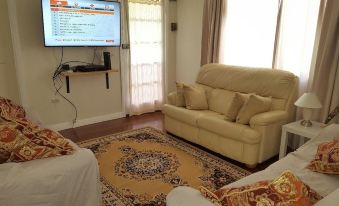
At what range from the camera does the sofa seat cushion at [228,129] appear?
2.70m

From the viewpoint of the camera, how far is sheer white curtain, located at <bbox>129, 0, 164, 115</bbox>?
4387mm

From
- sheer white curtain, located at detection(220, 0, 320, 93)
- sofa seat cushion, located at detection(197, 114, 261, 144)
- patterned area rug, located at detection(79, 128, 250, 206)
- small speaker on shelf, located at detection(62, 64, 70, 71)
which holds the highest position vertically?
sheer white curtain, located at detection(220, 0, 320, 93)

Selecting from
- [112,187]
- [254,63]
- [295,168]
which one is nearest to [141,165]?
[112,187]

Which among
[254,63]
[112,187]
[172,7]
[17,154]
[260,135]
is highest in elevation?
[172,7]

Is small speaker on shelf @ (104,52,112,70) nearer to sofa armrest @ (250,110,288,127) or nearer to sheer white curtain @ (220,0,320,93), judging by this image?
sheer white curtain @ (220,0,320,93)

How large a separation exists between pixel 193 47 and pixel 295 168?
10.7ft

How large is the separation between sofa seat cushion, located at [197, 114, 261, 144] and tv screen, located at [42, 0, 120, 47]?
6.35ft

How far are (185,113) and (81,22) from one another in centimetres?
193

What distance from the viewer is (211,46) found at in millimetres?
4180

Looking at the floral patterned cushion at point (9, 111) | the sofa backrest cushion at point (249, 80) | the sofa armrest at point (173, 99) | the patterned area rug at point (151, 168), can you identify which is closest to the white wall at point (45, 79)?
the floral patterned cushion at point (9, 111)

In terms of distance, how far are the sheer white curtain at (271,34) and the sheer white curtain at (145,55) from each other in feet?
4.20

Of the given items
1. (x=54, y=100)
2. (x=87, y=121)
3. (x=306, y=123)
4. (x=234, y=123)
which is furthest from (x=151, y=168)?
(x=54, y=100)

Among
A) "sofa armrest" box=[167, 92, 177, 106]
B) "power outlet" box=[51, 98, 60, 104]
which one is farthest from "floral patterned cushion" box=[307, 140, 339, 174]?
"power outlet" box=[51, 98, 60, 104]

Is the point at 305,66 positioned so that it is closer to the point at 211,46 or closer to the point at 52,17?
the point at 211,46
